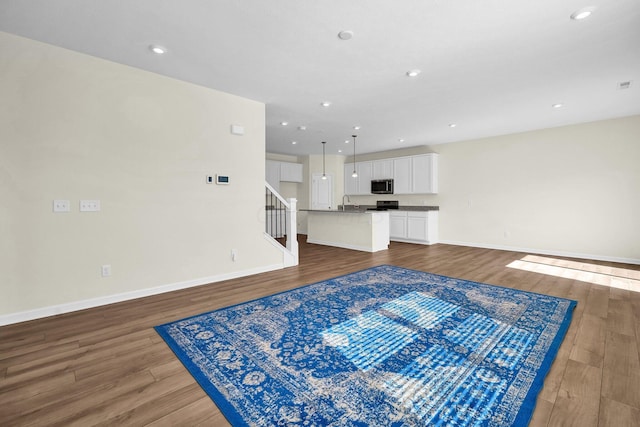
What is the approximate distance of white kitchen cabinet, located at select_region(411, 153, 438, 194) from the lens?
7.47 meters

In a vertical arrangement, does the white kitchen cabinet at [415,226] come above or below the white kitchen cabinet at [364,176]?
below

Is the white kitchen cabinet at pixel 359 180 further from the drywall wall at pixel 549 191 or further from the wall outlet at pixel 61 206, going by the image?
the wall outlet at pixel 61 206

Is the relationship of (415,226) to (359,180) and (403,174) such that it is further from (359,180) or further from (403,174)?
(359,180)

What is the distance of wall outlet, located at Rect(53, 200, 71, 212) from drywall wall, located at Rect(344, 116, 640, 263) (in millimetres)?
7484

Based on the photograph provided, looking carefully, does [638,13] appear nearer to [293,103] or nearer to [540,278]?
[540,278]

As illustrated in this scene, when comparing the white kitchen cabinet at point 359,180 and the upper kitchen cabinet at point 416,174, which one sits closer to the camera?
the upper kitchen cabinet at point 416,174

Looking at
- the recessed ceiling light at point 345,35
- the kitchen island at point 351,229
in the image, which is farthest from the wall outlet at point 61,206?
the kitchen island at point 351,229

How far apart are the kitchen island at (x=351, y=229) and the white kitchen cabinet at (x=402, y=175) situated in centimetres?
176

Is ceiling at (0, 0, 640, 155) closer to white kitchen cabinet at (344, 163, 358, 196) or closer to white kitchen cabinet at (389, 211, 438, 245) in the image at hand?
white kitchen cabinet at (389, 211, 438, 245)

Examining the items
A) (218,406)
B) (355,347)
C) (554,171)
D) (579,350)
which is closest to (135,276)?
(218,406)

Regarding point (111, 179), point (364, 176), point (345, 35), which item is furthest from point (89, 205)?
point (364, 176)

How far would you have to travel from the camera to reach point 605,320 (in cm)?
271

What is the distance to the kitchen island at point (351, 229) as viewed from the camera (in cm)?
630

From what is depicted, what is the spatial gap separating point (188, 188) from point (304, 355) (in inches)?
105
